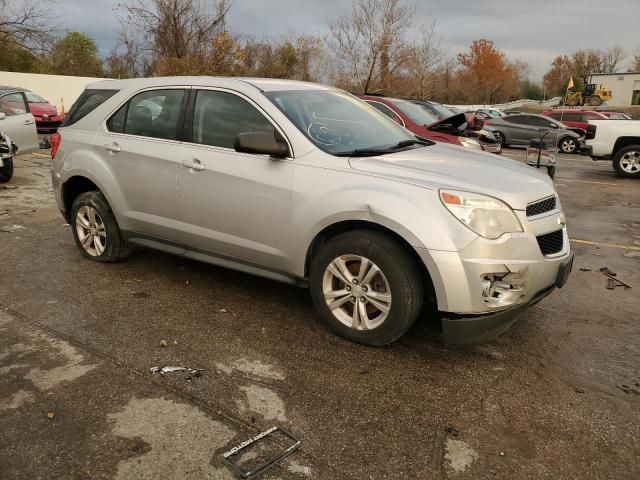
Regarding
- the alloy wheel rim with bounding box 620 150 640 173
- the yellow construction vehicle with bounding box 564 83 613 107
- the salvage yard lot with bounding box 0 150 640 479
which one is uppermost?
the yellow construction vehicle with bounding box 564 83 613 107

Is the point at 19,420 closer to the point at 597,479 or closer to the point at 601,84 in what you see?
the point at 597,479

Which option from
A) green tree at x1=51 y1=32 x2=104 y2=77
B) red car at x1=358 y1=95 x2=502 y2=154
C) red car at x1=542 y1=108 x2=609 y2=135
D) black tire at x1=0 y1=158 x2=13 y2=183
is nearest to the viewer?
red car at x1=358 y1=95 x2=502 y2=154

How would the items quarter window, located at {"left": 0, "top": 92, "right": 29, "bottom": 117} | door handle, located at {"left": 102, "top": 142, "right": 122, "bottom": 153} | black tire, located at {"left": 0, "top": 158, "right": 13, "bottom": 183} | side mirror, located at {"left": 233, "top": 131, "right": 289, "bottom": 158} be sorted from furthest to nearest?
1. quarter window, located at {"left": 0, "top": 92, "right": 29, "bottom": 117}
2. black tire, located at {"left": 0, "top": 158, "right": 13, "bottom": 183}
3. door handle, located at {"left": 102, "top": 142, "right": 122, "bottom": 153}
4. side mirror, located at {"left": 233, "top": 131, "right": 289, "bottom": 158}

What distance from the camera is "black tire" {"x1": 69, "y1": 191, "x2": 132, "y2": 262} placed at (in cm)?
496

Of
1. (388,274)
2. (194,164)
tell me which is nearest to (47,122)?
(194,164)

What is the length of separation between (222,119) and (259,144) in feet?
2.26

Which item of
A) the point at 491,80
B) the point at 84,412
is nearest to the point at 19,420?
the point at 84,412

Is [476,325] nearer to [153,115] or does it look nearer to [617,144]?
[153,115]

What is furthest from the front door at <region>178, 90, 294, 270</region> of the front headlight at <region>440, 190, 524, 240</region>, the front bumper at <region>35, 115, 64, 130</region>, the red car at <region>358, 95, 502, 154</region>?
the front bumper at <region>35, 115, 64, 130</region>

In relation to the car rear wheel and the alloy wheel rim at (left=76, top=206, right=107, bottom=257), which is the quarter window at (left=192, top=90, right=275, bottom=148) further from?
the car rear wheel

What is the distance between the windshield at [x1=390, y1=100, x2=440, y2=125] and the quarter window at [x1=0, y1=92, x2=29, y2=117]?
7.24 metres

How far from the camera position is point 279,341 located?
12.2ft

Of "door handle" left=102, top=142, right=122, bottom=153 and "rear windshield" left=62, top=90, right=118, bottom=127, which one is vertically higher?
"rear windshield" left=62, top=90, right=118, bottom=127

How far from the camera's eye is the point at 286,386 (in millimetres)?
3119
